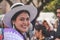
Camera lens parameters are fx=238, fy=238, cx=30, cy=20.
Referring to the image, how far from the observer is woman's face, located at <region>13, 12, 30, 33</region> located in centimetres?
180

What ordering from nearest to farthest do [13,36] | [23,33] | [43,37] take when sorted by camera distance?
[13,36] < [23,33] < [43,37]

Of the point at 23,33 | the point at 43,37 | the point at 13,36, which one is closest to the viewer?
the point at 13,36

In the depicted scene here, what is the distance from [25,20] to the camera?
1.84 m

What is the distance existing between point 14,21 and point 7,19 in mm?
71

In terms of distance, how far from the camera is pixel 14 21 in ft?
6.02

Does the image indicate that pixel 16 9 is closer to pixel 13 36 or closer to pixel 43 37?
pixel 13 36

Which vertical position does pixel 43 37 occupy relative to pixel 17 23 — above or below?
below

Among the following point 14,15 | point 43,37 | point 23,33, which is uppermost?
point 14,15

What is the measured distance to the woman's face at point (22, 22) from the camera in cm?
180

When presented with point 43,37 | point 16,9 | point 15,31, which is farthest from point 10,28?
point 43,37

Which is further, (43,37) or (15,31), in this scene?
(43,37)

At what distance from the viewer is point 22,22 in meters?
1.82

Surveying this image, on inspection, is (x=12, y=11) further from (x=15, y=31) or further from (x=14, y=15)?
(x=15, y=31)

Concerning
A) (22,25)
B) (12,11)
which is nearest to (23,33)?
(22,25)
